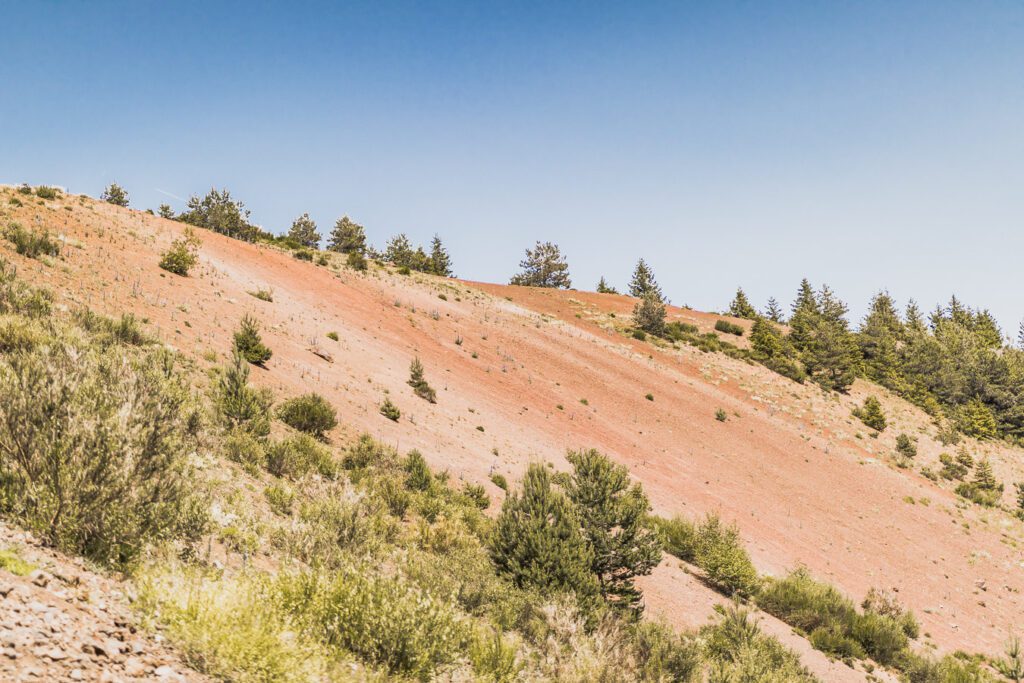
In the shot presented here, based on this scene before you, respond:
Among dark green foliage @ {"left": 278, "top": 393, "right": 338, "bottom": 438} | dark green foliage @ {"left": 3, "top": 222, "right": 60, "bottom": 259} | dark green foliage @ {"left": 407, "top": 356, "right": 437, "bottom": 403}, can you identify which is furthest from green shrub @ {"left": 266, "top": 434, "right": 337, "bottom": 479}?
dark green foliage @ {"left": 3, "top": 222, "right": 60, "bottom": 259}

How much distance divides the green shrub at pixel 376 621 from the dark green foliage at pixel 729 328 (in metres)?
63.2

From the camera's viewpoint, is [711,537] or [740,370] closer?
[711,537]

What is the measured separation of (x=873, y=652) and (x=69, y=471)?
1875cm

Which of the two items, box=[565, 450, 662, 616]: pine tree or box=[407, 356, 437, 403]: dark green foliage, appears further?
box=[407, 356, 437, 403]: dark green foliage

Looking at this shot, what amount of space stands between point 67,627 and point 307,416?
443 inches

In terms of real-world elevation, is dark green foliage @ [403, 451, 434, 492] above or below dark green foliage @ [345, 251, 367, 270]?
below

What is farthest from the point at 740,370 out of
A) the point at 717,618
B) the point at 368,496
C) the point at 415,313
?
the point at 368,496

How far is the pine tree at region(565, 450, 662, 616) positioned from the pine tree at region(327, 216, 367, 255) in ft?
257

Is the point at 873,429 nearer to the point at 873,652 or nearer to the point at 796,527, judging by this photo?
the point at 796,527

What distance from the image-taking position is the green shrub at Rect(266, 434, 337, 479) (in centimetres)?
1144

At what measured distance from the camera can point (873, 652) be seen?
1467 cm

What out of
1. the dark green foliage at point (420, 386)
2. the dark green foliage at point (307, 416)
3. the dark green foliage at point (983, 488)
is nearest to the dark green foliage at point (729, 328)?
the dark green foliage at point (983, 488)

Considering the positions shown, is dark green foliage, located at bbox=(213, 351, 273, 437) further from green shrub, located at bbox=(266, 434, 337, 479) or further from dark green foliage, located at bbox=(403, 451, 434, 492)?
dark green foliage, located at bbox=(403, 451, 434, 492)

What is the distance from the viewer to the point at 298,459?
12.1 m
